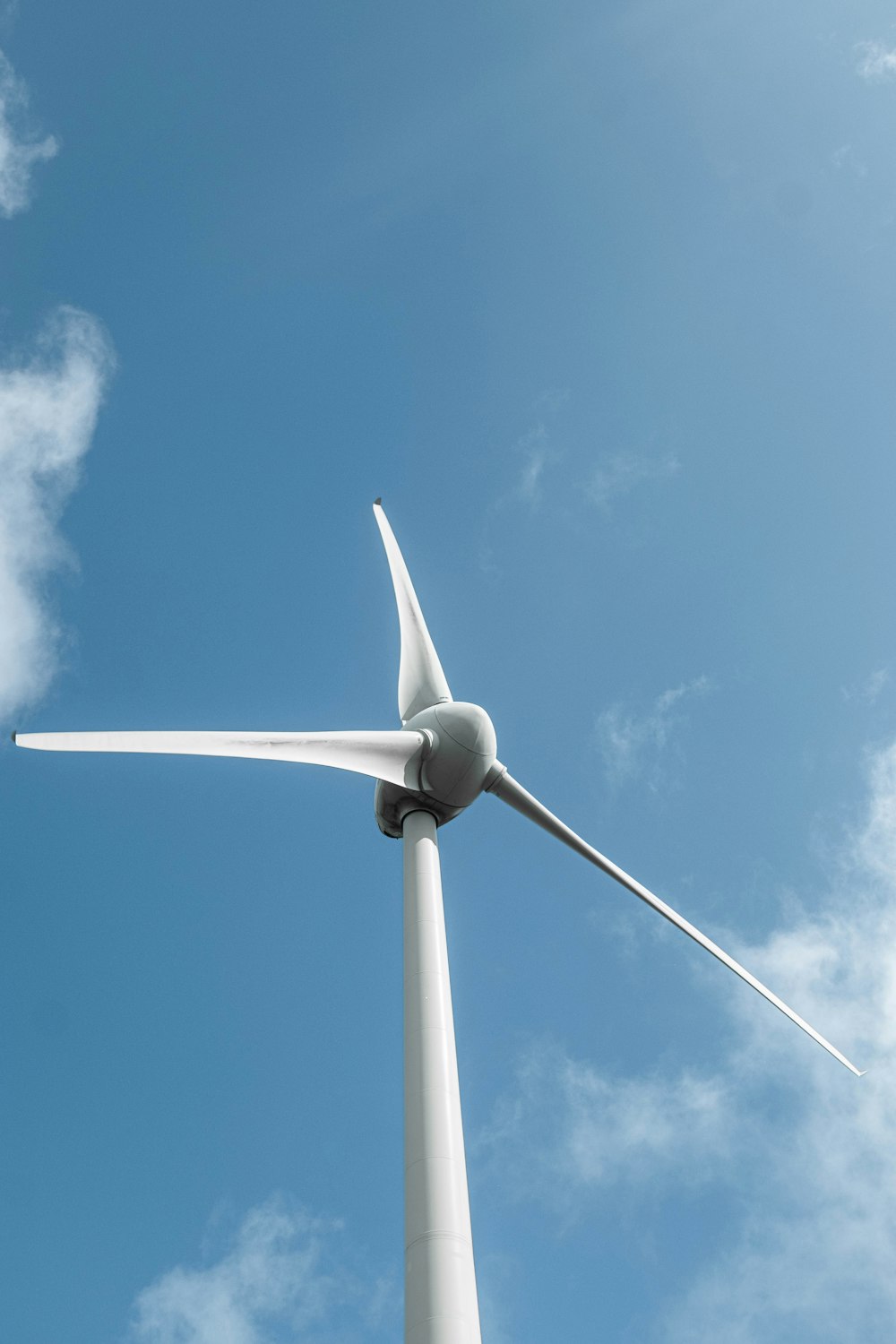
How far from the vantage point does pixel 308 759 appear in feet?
65.0

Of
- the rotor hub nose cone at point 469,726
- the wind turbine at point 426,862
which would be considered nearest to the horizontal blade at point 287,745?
the wind turbine at point 426,862

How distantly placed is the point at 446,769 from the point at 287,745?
10.7ft

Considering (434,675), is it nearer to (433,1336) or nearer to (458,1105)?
(458,1105)

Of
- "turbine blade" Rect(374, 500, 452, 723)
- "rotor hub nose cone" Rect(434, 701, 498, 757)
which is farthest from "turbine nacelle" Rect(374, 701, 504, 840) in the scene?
"turbine blade" Rect(374, 500, 452, 723)

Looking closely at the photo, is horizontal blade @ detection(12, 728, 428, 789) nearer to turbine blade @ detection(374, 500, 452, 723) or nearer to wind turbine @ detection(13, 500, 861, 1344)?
wind turbine @ detection(13, 500, 861, 1344)

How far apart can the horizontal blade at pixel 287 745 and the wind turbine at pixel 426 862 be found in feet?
0.07

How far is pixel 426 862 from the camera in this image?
20.0 meters

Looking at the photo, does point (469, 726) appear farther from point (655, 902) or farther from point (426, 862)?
point (655, 902)

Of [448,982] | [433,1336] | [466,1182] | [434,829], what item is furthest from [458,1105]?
[434,829]

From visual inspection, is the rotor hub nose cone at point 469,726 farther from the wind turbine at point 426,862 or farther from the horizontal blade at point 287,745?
the horizontal blade at point 287,745

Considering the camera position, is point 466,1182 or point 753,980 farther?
point 753,980

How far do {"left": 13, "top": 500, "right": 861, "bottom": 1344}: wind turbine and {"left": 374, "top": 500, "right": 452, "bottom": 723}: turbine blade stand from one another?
3cm

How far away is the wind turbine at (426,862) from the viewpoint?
13.4 meters

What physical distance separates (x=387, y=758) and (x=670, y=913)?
7.40 meters
